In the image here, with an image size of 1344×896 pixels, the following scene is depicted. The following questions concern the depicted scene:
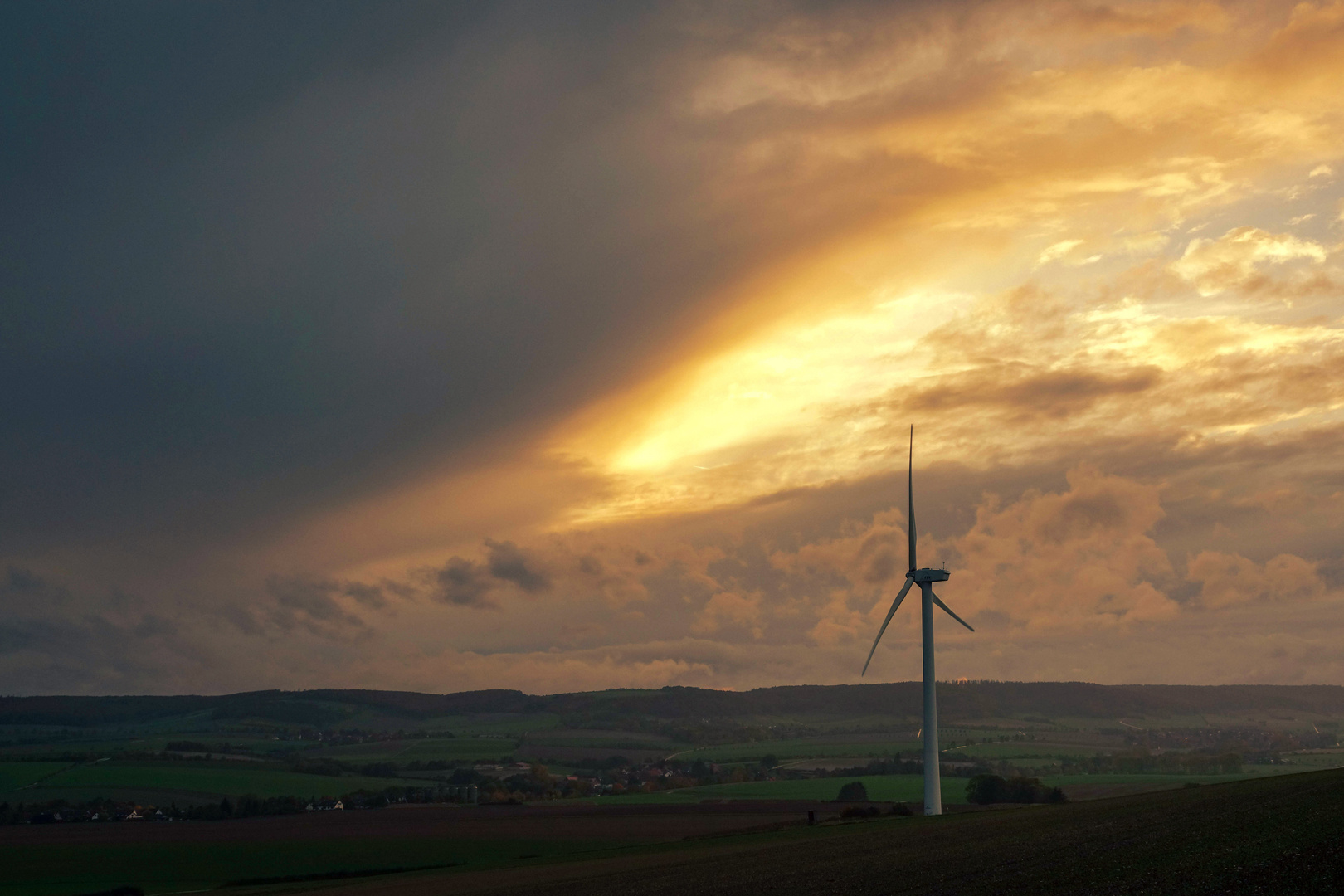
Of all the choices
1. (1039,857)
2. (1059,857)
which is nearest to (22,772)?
(1039,857)

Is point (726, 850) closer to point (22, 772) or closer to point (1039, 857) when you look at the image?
point (1039, 857)

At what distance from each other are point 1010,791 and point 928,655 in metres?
36.7

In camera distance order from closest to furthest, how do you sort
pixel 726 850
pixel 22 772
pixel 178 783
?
pixel 726 850 → pixel 178 783 → pixel 22 772

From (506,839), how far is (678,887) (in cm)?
5796

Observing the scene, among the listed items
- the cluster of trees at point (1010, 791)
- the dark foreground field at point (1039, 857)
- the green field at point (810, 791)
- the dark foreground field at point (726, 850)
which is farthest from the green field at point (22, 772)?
the cluster of trees at point (1010, 791)

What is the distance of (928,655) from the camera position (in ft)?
338

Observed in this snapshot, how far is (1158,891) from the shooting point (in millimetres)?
34500

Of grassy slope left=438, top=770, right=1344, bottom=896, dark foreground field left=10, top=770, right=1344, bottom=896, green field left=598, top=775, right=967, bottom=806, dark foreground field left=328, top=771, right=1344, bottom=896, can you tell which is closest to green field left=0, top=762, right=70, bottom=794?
dark foreground field left=10, top=770, right=1344, bottom=896

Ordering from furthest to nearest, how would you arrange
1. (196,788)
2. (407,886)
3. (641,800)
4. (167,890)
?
1. (196,788)
2. (641,800)
3. (167,890)
4. (407,886)

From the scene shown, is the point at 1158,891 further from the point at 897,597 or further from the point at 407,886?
the point at 897,597

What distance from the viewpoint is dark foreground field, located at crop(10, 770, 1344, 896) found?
41312mm

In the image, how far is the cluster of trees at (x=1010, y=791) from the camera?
12550 centimetres

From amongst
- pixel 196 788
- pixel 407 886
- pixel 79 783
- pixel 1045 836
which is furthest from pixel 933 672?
pixel 79 783

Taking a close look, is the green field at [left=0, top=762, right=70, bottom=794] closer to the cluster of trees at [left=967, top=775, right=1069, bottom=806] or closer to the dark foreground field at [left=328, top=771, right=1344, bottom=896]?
the dark foreground field at [left=328, top=771, right=1344, bottom=896]
